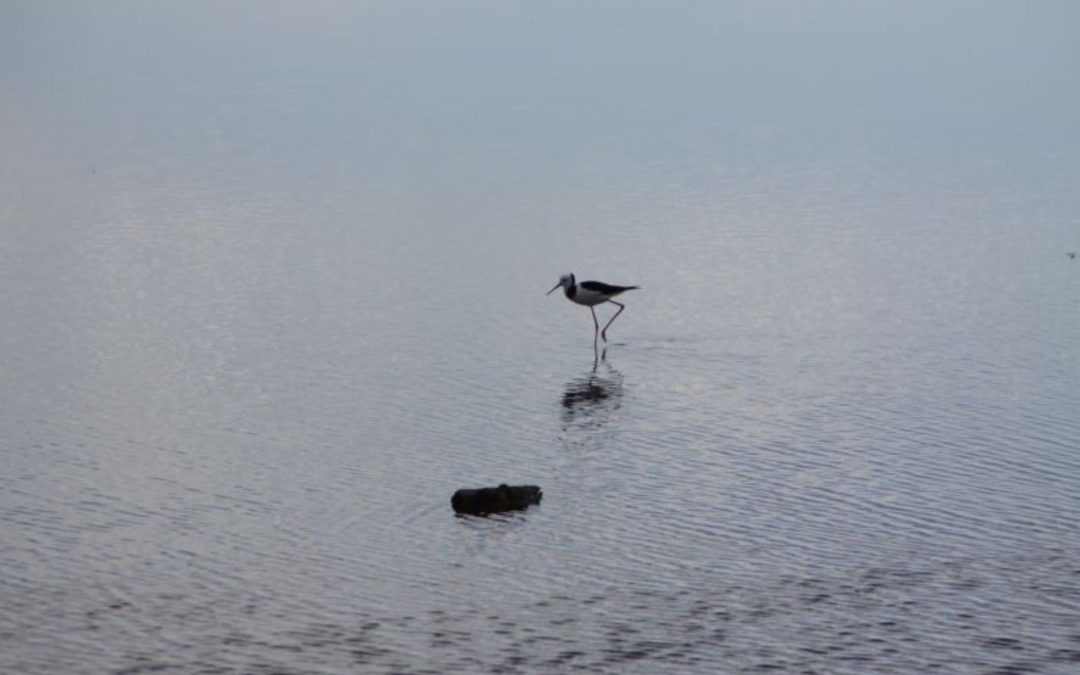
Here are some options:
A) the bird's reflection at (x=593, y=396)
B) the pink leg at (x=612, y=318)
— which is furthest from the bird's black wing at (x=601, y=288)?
the bird's reflection at (x=593, y=396)

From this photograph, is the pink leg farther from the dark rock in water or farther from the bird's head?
the dark rock in water

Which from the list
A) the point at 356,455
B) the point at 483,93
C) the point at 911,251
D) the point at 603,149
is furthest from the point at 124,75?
Result: the point at 356,455

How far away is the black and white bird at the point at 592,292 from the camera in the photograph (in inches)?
1075

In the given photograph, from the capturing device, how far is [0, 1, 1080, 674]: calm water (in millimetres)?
14969

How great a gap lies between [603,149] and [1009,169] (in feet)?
33.0

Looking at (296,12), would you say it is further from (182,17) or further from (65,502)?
(65,502)

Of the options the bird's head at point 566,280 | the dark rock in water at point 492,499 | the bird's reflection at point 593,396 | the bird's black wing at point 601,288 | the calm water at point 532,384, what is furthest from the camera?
the bird's head at point 566,280

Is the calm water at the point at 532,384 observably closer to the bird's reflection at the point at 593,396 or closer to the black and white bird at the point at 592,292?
the bird's reflection at the point at 593,396

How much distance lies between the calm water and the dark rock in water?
0.75 ft

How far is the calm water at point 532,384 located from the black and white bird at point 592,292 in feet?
1.37

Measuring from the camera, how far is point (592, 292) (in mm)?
27359

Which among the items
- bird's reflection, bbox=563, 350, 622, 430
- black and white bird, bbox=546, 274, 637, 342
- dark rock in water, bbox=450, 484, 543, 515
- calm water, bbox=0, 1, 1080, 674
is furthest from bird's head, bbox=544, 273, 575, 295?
dark rock in water, bbox=450, 484, 543, 515

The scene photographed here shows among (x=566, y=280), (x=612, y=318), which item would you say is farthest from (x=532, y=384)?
(x=566, y=280)

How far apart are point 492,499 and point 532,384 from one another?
6.17 meters
